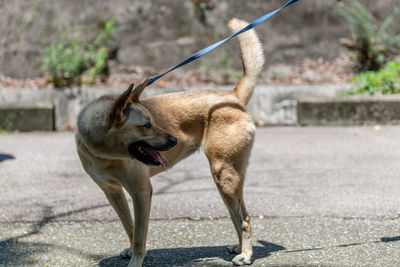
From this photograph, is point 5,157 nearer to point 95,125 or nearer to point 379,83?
point 95,125

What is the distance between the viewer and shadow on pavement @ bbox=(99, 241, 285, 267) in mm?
3758

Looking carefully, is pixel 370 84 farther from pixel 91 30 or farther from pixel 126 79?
pixel 91 30

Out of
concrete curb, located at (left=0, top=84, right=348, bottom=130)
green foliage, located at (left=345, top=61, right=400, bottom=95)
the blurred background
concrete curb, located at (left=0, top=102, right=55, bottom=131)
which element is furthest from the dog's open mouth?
the blurred background

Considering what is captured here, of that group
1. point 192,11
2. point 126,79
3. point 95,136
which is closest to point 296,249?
point 95,136

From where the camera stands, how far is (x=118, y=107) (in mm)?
3191

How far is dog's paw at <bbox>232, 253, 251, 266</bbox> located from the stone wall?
9.01m

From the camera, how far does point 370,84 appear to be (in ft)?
32.5

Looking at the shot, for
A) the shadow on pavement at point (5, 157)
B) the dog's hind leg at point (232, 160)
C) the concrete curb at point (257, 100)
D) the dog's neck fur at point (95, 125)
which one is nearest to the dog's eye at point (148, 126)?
the dog's neck fur at point (95, 125)

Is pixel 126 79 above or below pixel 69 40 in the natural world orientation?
below

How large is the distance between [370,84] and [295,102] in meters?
1.44

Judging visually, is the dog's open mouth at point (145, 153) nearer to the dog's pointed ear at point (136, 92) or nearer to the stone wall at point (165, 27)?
the dog's pointed ear at point (136, 92)

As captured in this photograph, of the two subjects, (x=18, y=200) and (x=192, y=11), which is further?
(x=192, y=11)

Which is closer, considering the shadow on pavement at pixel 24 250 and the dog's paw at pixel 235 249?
the shadow on pavement at pixel 24 250

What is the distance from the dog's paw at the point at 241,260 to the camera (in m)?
3.68
